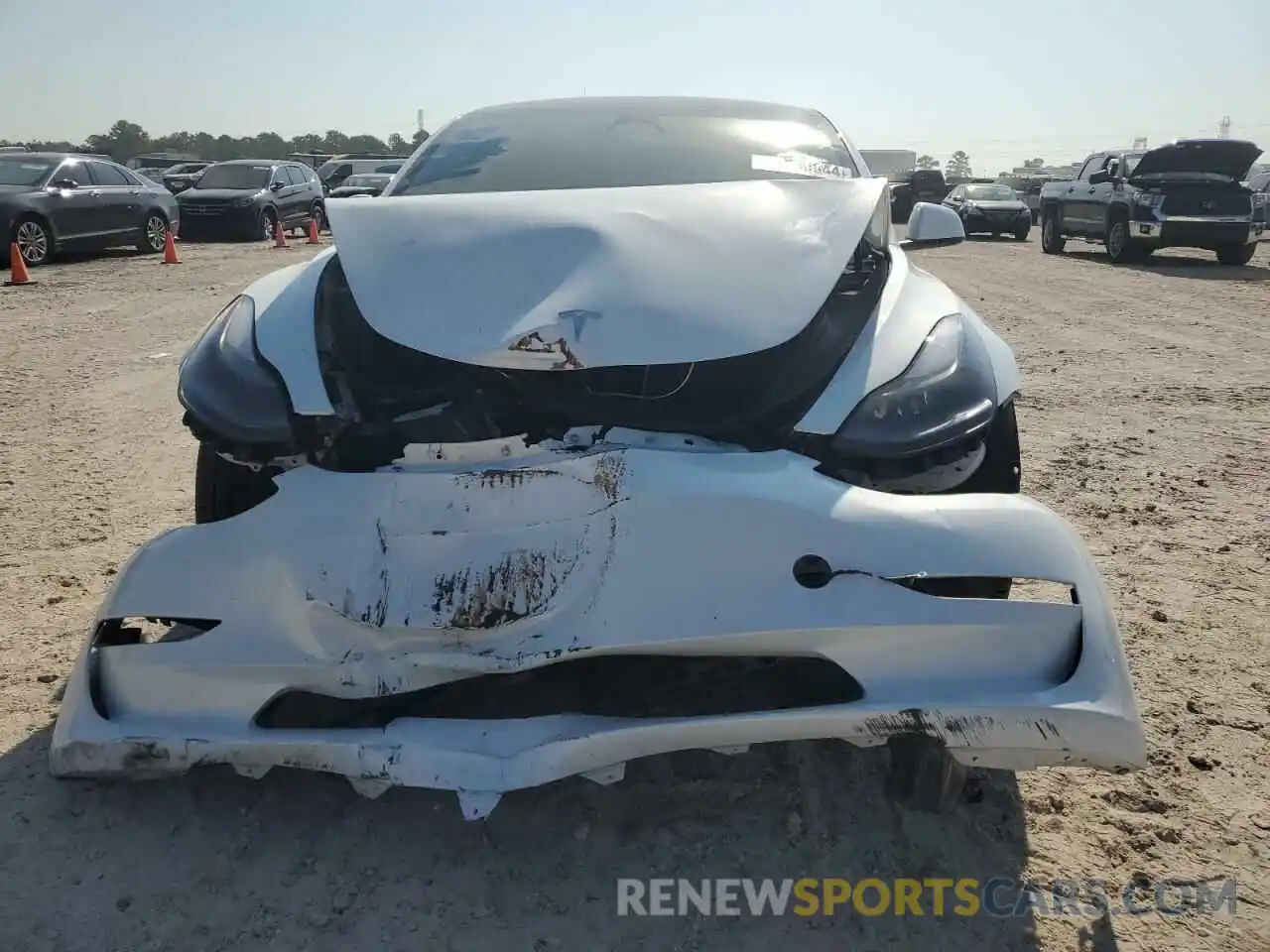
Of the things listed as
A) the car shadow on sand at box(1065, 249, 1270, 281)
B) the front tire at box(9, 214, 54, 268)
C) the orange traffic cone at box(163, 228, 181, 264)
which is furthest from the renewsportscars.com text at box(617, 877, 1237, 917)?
the orange traffic cone at box(163, 228, 181, 264)

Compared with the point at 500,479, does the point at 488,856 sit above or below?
below

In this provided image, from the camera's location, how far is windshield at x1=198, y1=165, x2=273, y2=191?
57.1 feet

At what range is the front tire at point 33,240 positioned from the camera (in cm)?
1208

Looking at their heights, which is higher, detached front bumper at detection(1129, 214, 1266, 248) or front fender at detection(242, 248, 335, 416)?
detached front bumper at detection(1129, 214, 1266, 248)

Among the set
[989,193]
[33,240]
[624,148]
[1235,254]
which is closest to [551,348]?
[624,148]

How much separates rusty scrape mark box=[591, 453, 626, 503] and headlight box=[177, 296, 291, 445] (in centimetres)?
67

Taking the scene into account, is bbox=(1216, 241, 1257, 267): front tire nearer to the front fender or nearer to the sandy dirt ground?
the sandy dirt ground

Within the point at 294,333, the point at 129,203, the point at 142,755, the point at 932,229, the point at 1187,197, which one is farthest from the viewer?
the point at 129,203

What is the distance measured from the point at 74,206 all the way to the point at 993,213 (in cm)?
1686

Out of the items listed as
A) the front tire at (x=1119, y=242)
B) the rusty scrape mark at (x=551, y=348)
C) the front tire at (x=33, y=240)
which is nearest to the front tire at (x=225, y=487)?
the rusty scrape mark at (x=551, y=348)

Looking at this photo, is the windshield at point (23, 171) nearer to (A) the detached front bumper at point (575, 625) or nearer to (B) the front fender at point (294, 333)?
(B) the front fender at point (294, 333)

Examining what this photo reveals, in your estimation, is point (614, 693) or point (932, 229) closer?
point (614, 693)

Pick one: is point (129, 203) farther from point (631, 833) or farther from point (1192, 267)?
point (1192, 267)

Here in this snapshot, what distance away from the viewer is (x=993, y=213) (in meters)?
20.5
